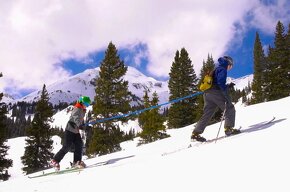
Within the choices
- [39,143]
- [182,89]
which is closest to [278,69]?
[182,89]

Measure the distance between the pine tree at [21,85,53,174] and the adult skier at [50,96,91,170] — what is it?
92.2 ft

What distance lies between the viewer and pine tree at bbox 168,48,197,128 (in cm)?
3928

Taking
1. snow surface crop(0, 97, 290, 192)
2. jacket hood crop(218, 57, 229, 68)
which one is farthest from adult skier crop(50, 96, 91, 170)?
jacket hood crop(218, 57, 229, 68)

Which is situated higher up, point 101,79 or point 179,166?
point 101,79

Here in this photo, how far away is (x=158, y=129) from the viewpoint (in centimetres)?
3600

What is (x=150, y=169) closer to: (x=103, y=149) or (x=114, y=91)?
(x=103, y=149)

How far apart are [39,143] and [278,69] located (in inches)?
1238

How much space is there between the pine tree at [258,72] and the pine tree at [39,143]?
30.7 m

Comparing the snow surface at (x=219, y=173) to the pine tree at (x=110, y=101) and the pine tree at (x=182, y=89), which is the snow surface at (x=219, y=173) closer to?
the pine tree at (x=110, y=101)

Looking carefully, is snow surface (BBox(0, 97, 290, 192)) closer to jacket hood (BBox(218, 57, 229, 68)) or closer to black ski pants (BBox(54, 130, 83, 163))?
jacket hood (BBox(218, 57, 229, 68))

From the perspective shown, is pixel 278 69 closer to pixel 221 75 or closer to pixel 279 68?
pixel 279 68

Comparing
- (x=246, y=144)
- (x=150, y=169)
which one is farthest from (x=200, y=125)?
(x=150, y=169)

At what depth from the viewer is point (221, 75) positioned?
8.42 m

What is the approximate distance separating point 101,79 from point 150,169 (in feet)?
89.4
